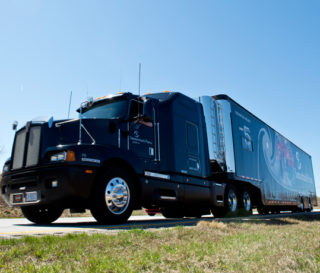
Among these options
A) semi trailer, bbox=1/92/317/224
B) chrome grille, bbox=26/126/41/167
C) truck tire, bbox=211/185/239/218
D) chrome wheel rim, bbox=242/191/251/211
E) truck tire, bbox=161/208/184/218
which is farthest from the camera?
chrome wheel rim, bbox=242/191/251/211

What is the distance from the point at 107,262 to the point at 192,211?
8712mm

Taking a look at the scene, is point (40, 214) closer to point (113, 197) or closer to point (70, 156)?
point (113, 197)

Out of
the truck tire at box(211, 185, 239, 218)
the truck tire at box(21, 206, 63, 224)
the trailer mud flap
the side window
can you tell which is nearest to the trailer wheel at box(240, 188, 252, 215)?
the truck tire at box(211, 185, 239, 218)

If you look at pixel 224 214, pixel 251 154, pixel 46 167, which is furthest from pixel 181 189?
pixel 251 154

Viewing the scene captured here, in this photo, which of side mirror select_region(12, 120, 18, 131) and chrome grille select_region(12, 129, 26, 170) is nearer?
chrome grille select_region(12, 129, 26, 170)

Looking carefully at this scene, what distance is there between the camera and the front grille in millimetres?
6159

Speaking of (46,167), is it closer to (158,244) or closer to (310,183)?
(158,244)

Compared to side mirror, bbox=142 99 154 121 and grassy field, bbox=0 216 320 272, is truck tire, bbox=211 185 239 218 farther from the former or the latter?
grassy field, bbox=0 216 320 272

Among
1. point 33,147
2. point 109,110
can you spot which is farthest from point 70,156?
point 109,110

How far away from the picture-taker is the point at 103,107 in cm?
732

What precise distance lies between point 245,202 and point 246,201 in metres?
0.09

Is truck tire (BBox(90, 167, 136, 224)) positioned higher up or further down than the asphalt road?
higher up

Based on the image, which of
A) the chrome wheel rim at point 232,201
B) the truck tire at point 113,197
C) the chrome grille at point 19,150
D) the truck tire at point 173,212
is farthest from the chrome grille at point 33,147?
the chrome wheel rim at point 232,201

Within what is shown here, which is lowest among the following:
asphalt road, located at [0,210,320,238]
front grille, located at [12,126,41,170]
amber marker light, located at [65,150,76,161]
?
asphalt road, located at [0,210,320,238]
